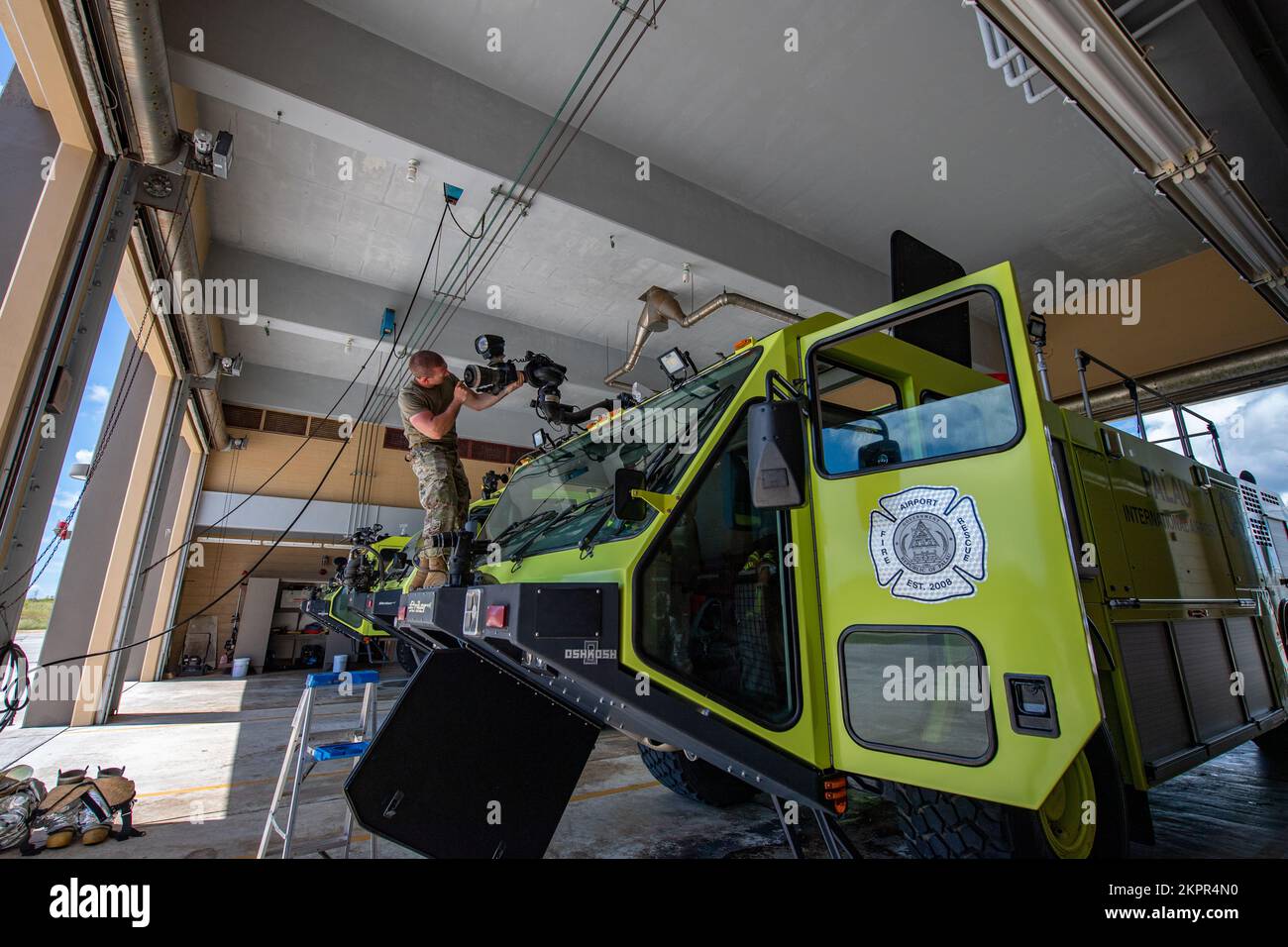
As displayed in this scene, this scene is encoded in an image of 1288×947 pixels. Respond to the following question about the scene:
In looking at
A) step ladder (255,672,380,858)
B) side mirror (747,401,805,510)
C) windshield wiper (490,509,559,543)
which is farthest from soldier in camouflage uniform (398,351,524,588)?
side mirror (747,401,805,510)

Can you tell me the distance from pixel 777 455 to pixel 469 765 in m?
2.12

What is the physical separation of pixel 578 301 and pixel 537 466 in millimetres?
5747

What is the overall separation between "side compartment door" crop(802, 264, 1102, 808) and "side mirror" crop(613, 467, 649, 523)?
705 mm

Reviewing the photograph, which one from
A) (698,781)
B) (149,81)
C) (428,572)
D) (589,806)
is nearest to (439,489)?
(428,572)

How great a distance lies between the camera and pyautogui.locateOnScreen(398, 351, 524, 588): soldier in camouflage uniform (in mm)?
3740

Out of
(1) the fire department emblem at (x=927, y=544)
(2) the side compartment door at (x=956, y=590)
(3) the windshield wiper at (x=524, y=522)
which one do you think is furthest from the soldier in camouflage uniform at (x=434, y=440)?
(1) the fire department emblem at (x=927, y=544)

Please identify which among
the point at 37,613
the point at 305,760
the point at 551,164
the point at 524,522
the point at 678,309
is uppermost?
the point at 551,164

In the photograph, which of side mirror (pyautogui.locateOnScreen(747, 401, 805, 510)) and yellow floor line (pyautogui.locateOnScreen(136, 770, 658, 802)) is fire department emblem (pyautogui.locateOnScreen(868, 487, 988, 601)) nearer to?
side mirror (pyautogui.locateOnScreen(747, 401, 805, 510))

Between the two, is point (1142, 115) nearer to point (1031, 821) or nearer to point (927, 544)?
point (927, 544)

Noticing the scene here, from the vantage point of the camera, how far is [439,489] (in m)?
3.80

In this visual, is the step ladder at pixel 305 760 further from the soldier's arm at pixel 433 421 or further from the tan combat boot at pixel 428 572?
the soldier's arm at pixel 433 421

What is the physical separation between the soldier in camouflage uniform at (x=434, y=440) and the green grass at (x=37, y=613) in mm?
4233

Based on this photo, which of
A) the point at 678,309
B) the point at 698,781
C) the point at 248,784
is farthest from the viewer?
the point at 678,309

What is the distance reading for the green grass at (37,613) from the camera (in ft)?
22.9
